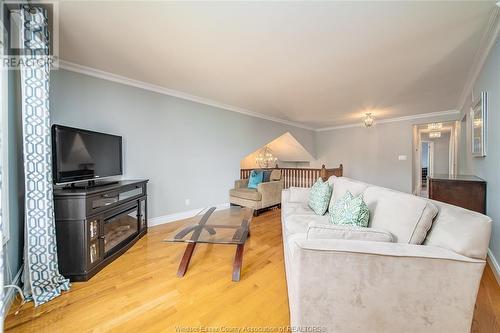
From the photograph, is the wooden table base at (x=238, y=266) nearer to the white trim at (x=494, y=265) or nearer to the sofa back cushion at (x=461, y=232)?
the sofa back cushion at (x=461, y=232)

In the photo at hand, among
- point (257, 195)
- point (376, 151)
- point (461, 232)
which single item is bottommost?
point (257, 195)

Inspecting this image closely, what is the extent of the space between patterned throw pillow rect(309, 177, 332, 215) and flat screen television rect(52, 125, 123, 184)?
2517mm

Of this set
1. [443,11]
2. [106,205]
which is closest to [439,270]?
[443,11]

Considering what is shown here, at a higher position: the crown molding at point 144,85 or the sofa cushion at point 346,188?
the crown molding at point 144,85

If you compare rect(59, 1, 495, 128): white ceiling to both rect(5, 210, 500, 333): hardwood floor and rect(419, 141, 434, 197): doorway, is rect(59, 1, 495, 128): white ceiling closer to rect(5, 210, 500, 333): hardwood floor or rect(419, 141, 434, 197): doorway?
rect(5, 210, 500, 333): hardwood floor

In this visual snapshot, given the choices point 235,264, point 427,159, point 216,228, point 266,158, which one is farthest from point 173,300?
point 427,159

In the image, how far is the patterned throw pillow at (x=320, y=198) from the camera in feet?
7.55

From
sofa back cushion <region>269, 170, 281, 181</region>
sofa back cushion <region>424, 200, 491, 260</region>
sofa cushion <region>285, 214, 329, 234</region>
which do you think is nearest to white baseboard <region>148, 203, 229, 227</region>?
sofa back cushion <region>269, 170, 281, 181</region>

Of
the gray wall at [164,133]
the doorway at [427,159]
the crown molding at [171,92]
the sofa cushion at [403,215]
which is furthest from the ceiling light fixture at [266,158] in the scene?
the doorway at [427,159]

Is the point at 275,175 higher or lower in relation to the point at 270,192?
higher

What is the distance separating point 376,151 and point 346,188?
172 inches

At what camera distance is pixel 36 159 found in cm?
158

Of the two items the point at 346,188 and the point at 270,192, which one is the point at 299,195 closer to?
the point at 346,188

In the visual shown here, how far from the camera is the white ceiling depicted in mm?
1589
